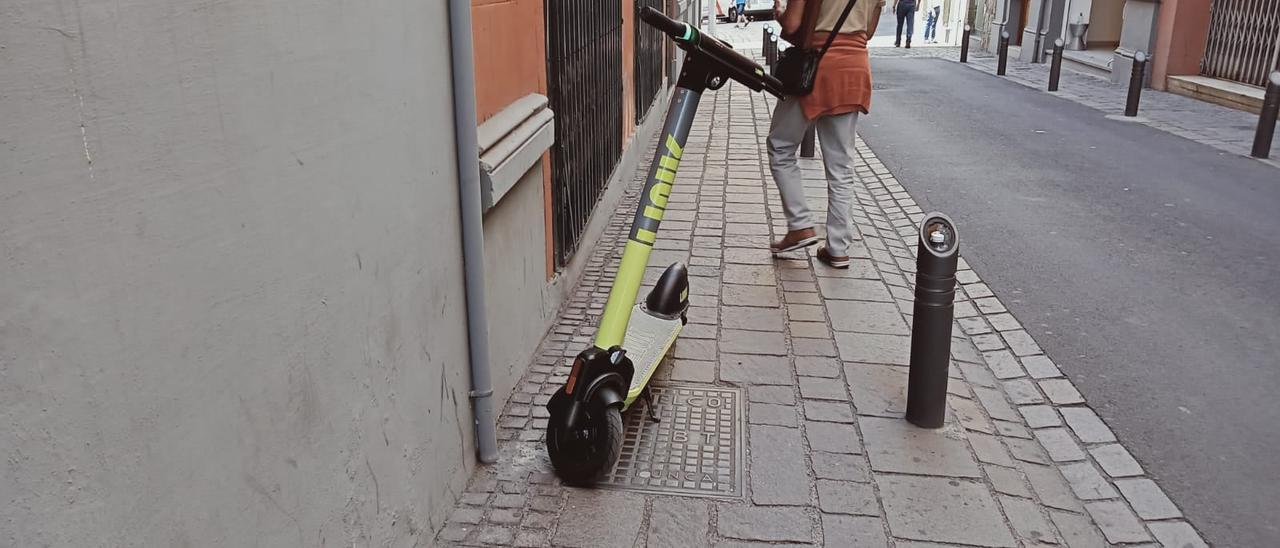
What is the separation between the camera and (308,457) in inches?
90.3

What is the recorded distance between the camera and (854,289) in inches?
228

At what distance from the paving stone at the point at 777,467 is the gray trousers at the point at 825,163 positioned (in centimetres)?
239

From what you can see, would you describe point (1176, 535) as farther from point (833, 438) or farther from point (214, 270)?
point (214, 270)

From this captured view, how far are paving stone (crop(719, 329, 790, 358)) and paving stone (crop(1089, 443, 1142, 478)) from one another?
4.68ft

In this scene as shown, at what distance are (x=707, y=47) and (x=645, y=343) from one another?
138cm

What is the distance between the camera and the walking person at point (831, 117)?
5.63 metres

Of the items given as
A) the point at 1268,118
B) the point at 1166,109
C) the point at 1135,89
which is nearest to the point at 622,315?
the point at 1268,118

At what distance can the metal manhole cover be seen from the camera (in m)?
3.56

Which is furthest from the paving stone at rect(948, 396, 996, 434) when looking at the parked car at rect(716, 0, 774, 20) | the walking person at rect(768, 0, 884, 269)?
the parked car at rect(716, 0, 774, 20)

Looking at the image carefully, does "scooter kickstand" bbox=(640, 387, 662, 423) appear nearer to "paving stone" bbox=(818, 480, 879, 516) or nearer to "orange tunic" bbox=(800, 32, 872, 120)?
"paving stone" bbox=(818, 480, 879, 516)

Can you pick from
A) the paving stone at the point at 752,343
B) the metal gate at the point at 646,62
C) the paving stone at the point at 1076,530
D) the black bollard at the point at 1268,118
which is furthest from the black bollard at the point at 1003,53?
the paving stone at the point at 1076,530

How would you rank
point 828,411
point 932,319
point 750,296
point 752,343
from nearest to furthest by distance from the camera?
1. point 932,319
2. point 828,411
3. point 752,343
4. point 750,296

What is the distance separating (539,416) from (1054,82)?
15401 mm

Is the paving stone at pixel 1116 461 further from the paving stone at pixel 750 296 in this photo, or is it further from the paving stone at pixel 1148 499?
the paving stone at pixel 750 296
